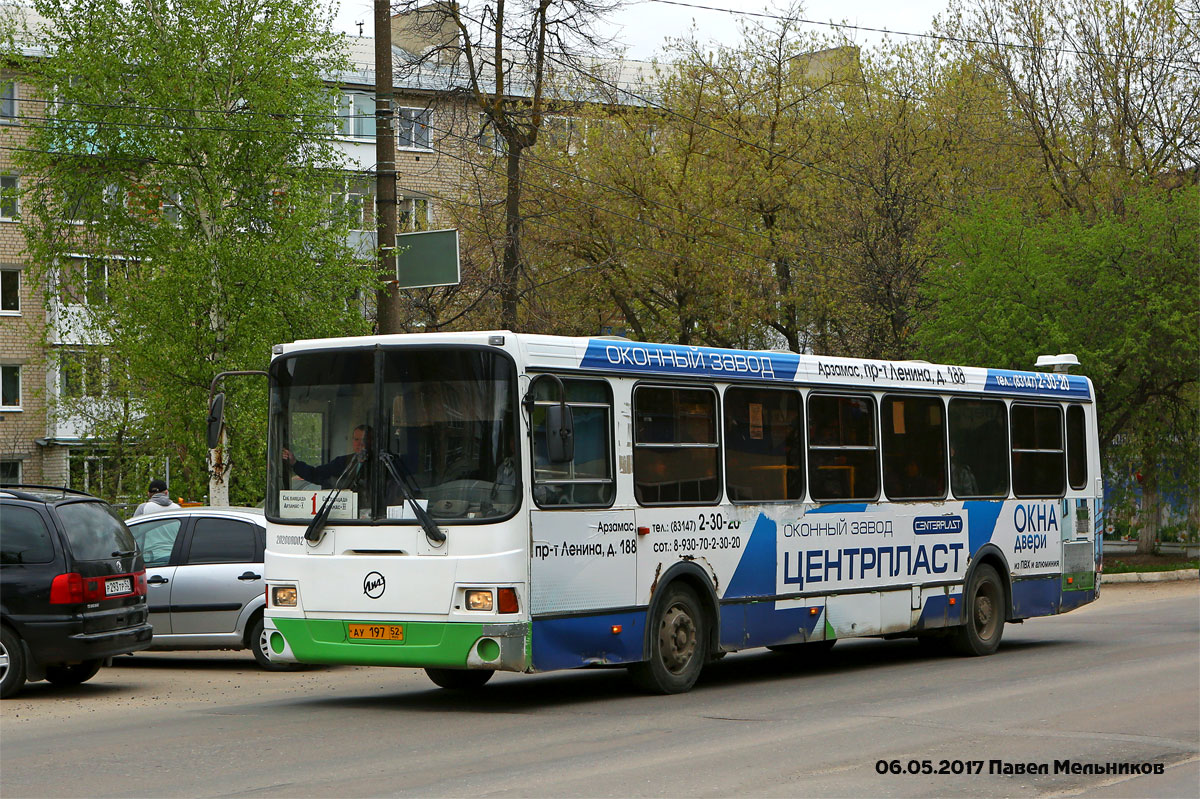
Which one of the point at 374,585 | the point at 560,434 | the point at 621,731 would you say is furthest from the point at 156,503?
the point at 621,731

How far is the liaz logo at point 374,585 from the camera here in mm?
11242

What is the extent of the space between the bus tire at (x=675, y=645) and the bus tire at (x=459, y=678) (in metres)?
1.50

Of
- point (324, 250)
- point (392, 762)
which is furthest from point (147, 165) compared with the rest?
point (392, 762)

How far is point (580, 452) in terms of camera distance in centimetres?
1170

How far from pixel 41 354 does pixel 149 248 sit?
21238 mm

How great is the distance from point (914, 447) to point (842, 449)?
1.23m

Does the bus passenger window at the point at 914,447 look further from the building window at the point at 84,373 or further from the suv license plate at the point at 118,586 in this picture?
the building window at the point at 84,373

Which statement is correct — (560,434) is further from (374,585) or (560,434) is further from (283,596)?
(283,596)

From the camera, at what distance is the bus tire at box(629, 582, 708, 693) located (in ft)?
39.7

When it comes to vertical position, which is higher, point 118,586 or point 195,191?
point 195,191

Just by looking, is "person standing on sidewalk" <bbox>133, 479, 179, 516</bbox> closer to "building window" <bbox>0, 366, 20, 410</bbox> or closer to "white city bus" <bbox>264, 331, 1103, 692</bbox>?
"white city bus" <bbox>264, 331, 1103, 692</bbox>

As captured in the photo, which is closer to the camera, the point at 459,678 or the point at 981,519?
the point at 459,678

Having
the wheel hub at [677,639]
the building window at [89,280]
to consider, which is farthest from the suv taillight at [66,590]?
the building window at [89,280]

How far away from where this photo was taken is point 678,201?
33.2 meters
